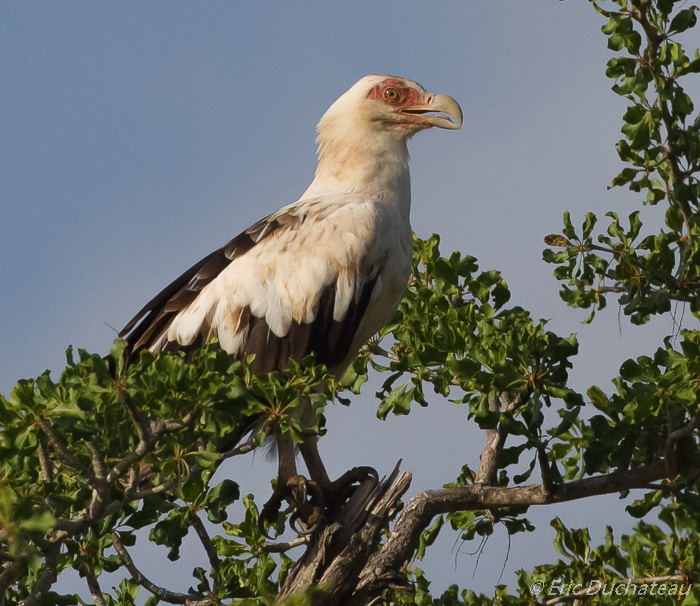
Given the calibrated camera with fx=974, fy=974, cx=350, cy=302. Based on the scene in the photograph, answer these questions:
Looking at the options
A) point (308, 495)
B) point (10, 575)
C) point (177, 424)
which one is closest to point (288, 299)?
point (308, 495)

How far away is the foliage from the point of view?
4.10 meters

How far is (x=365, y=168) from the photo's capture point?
7.05m

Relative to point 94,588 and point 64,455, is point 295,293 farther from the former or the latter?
point 64,455

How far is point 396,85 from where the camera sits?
7.65 m

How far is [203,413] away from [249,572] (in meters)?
1.90

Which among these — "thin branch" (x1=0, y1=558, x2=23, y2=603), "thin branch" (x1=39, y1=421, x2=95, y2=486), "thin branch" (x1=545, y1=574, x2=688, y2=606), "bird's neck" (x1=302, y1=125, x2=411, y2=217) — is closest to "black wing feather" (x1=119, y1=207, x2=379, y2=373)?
"bird's neck" (x1=302, y1=125, x2=411, y2=217)

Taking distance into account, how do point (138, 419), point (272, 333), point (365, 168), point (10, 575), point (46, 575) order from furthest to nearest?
1. point (365, 168)
2. point (272, 333)
3. point (46, 575)
4. point (138, 419)
5. point (10, 575)

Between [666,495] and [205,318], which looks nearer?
[666,495]

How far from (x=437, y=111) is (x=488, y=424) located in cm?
303

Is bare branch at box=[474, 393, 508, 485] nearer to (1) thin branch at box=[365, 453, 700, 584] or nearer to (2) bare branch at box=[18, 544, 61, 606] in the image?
(1) thin branch at box=[365, 453, 700, 584]

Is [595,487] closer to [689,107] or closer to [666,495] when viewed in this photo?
[666,495]

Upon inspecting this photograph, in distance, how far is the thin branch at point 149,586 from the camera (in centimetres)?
547

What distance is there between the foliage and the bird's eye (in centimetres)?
158

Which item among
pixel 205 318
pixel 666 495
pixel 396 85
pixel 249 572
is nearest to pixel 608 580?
pixel 666 495
